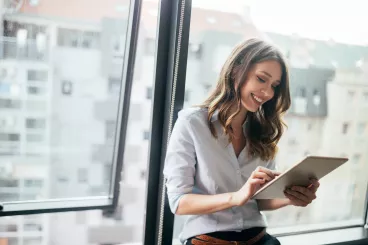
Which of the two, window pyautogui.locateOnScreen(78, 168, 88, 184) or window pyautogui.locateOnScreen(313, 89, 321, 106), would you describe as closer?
window pyautogui.locateOnScreen(78, 168, 88, 184)

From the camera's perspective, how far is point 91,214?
177 centimetres

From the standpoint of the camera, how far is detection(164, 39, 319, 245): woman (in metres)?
1.36

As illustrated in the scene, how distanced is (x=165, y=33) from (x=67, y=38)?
0.40 metres

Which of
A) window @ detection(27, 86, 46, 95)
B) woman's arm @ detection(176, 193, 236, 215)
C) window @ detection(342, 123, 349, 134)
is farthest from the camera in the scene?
window @ detection(342, 123, 349, 134)

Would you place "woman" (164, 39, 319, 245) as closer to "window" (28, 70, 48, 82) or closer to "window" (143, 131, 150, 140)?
"window" (143, 131, 150, 140)

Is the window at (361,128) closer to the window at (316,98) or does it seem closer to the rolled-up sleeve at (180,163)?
the window at (316,98)

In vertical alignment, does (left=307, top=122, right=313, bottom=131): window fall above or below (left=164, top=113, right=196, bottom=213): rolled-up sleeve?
above

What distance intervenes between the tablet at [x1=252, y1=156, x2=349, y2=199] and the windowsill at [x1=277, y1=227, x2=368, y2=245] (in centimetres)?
87

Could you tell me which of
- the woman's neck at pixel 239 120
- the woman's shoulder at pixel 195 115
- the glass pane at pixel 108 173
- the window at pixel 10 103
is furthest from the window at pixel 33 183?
the woman's neck at pixel 239 120

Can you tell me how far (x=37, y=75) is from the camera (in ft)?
4.97

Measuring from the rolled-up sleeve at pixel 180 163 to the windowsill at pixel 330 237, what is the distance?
977 mm

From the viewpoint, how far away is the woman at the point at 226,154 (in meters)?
1.36

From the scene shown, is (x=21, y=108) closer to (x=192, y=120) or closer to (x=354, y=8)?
(x=192, y=120)

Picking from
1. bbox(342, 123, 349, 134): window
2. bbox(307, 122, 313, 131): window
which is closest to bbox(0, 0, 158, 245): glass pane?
bbox(307, 122, 313, 131): window
